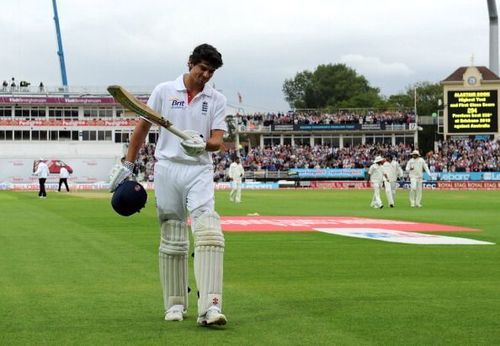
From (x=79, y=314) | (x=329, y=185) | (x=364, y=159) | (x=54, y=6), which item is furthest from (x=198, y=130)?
(x=54, y=6)

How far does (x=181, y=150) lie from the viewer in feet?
22.7

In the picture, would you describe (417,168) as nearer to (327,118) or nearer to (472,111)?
(472,111)

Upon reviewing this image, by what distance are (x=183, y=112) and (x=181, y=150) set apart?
322mm

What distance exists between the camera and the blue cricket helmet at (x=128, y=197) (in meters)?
6.95

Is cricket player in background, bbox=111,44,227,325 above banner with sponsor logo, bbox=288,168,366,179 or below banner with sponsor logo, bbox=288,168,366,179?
above

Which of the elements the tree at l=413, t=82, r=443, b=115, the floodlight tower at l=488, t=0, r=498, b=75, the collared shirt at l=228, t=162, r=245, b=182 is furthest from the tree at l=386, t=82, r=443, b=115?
the collared shirt at l=228, t=162, r=245, b=182

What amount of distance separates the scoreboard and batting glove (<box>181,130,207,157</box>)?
62096 mm

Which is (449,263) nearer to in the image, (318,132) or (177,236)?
(177,236)

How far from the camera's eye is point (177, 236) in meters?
7.01

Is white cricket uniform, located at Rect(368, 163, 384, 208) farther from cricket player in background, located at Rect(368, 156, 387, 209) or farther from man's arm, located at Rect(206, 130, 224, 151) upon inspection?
man's arm, located at Rect(206, 130, 224, 151)

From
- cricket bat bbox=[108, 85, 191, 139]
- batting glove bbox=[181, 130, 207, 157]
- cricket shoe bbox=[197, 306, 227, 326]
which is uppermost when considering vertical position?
cricket bat bbox=[108, 85, 191, 139]

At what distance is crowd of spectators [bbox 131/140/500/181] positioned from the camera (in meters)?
68.6

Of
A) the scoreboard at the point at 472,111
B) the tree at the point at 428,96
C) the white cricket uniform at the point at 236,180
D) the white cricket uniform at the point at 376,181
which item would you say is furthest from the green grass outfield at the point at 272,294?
the tree at the point at 428,96

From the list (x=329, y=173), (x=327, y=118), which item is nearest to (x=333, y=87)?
(x=327, y=118)
